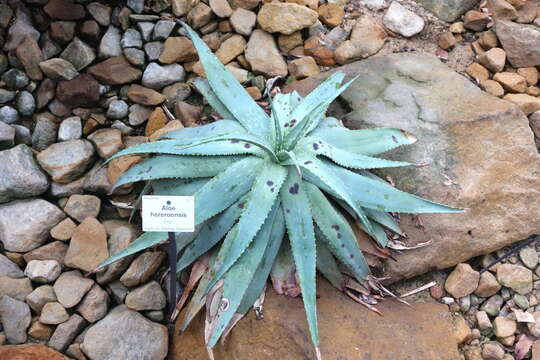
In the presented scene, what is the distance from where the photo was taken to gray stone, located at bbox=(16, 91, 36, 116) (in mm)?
2367

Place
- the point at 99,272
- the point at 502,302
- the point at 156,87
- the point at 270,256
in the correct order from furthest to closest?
1. the point at 156,87
2. the point at 502,302
3. the point at 99,272
4. the point at 270,256

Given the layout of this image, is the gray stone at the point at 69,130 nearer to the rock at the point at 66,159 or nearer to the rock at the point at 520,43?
the rock at the point at 66,159

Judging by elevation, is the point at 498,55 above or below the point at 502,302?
above

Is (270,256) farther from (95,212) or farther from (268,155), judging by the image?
(95,212)

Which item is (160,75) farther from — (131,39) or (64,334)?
(64,334)

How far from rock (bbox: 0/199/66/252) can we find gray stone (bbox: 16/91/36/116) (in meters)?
0.46

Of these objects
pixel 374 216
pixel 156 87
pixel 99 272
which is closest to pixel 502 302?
pixel 374 216

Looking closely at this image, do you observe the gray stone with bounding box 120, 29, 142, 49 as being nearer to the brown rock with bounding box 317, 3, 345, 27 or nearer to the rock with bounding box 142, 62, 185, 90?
the rock with bounding box 142, 62, 185, 90

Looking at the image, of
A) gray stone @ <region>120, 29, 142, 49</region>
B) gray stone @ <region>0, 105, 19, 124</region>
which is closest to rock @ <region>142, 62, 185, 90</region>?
gray stone @ <region>120, 29, 142, 49</region>

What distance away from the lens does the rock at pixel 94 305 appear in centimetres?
199

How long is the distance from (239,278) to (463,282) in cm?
98

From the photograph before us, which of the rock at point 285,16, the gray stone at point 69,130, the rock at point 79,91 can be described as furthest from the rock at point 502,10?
the gray stone at point 69,130

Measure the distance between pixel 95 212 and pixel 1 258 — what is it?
393 mm

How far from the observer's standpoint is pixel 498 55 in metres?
2.68
